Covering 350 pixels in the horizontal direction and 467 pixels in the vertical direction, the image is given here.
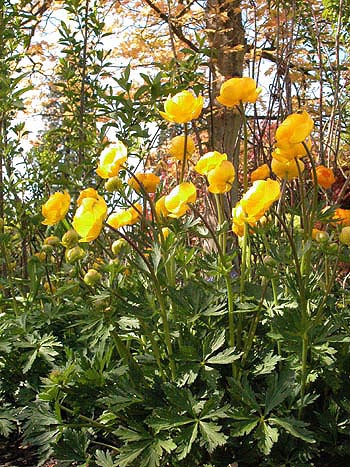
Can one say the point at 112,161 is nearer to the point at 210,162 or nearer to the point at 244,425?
the point at 210,162

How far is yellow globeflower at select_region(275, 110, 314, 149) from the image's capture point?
3.40 feet

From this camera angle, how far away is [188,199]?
106 centimetres

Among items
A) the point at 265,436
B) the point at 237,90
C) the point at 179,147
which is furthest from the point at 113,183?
the point at 265,436

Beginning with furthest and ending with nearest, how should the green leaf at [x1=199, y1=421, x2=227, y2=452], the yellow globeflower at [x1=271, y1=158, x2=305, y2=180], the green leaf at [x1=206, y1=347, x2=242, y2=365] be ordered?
the yellow globeflower at [x1=271, y1=158, x2=305, y2=180], the green leaf at [x1=206, y1=347, x2=242, y2=365], the green leaf at [x1=199, y1=421, x2=227, y2=452]

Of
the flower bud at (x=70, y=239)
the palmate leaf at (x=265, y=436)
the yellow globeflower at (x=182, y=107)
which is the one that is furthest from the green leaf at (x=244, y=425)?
the yellow globeflower at (x=182, y=107)

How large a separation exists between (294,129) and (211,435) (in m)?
0.55

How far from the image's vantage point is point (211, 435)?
98 cm

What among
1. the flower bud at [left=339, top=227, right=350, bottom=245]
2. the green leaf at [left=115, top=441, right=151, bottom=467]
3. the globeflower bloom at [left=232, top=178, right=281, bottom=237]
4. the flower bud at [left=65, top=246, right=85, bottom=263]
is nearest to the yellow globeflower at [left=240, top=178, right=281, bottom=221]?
the globeflower bloom at [left=232, top=178, right=281, bottom=237]

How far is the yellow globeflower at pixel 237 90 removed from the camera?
1153 mm

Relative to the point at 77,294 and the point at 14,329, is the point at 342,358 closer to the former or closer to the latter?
the point at 77,294

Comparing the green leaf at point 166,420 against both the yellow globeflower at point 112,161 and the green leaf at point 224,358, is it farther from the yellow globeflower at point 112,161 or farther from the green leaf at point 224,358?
the yellow globeflower at point 112,161

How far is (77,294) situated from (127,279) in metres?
0.25

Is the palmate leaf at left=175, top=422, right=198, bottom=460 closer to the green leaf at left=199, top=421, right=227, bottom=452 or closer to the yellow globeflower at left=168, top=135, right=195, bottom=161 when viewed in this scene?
the green leaf at left=199, top=421, right=227, bottom=452

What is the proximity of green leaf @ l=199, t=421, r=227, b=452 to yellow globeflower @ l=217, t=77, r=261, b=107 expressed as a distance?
2.02 feet
